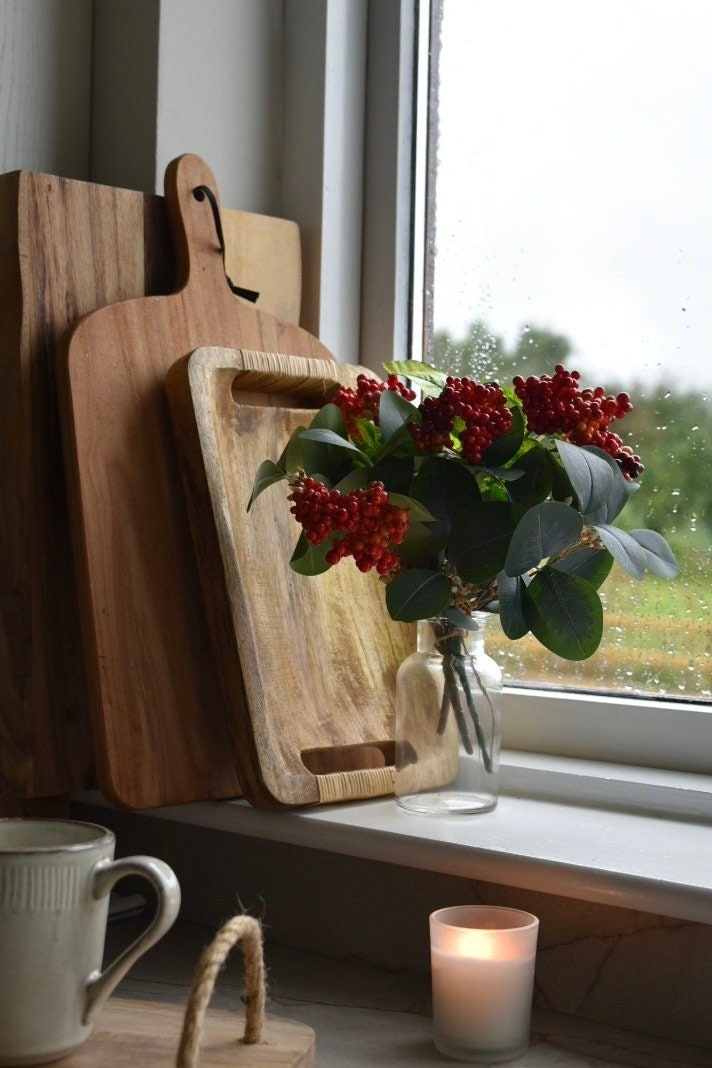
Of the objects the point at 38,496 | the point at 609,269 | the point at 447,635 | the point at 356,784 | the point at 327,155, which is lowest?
the point at 356,784

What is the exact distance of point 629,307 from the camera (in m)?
1.08

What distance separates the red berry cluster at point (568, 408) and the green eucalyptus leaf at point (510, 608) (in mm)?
109

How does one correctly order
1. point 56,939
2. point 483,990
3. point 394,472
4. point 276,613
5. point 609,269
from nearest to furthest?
point 56,939 → point 483,990 → point 394,472 → point 276,613 → point 609,269

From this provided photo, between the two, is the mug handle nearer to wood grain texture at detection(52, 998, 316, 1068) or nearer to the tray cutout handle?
wood grain texture at detection(52, 998, 316, 1068)

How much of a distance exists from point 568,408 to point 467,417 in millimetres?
70

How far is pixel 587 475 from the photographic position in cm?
79

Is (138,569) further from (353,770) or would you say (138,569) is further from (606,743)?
(606,743)

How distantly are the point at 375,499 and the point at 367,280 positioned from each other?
538 mm

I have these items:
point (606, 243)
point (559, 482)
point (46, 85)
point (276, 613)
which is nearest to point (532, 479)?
point (559, 482)

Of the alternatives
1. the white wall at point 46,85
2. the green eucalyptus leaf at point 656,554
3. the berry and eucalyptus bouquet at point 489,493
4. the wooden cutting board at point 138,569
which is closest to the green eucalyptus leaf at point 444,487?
the berry and eucalyptus bouquet at point 489,493

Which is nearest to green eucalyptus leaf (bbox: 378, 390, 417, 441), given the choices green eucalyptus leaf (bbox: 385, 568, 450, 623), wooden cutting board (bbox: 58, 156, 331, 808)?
green eucalyptus leaf (bbox: 385, 568, 450, 623)

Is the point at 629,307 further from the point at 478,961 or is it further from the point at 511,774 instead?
the point at 478,961

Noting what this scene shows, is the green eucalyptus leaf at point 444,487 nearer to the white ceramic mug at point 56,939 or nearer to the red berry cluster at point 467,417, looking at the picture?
the red berry cluster at point 467,417

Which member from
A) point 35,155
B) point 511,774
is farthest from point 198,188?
point 511,774
